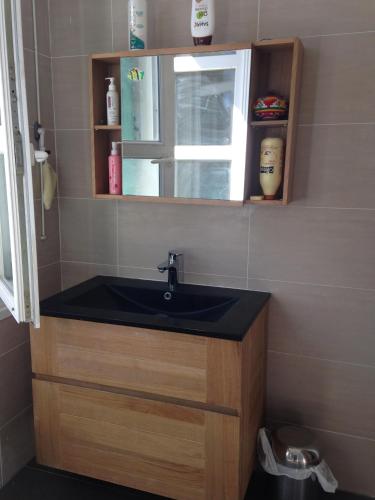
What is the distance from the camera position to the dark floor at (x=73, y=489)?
70.5 inches

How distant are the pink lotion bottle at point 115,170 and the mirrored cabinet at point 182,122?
3 centimetres

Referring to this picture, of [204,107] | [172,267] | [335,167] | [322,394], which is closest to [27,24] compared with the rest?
[204,107]

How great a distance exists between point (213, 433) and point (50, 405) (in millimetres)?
654

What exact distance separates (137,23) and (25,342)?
140 cm

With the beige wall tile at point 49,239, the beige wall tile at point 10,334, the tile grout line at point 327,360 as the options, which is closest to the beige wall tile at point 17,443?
the beige wall tile at point 10,334

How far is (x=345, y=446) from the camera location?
1841mm

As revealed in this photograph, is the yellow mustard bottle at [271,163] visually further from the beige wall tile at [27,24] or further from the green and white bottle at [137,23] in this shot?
the beige wall tile at [27,24]

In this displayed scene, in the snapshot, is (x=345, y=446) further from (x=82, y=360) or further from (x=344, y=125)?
(x=344, y=125)

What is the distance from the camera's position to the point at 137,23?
67.7 inches

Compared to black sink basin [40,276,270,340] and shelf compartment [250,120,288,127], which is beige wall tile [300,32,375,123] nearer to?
shelf compartment [250,120,288,127]

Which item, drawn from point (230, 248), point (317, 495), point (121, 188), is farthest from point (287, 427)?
point (121, 188)

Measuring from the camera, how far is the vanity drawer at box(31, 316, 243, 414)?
147 cm

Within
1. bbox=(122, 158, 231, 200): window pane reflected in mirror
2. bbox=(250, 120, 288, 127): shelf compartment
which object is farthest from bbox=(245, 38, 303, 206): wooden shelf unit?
bbox=(122, 158, 231, 200): window pane reflected in mirror

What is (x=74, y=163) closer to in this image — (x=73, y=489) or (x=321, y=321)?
(x=321, y=321)
